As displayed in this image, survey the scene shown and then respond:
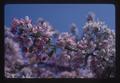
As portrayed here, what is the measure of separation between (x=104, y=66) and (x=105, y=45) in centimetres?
12

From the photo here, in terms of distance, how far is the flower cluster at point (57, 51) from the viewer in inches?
63.4

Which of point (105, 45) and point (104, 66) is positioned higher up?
point (105, 45)

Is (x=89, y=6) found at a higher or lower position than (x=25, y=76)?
higher

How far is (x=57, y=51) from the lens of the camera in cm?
162

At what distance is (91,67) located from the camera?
5.33ft

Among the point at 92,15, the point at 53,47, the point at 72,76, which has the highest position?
the point at 92,15

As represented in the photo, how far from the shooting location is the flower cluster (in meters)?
1.61

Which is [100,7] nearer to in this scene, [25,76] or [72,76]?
[72,76]

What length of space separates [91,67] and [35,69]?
312mm

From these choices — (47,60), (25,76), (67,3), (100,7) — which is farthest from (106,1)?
(25,76)

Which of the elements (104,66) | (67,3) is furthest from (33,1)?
(104,66)

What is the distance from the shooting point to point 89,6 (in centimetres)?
163

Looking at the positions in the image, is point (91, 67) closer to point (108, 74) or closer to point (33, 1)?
point (108, 74)

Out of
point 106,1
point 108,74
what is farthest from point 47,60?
point 106,1
